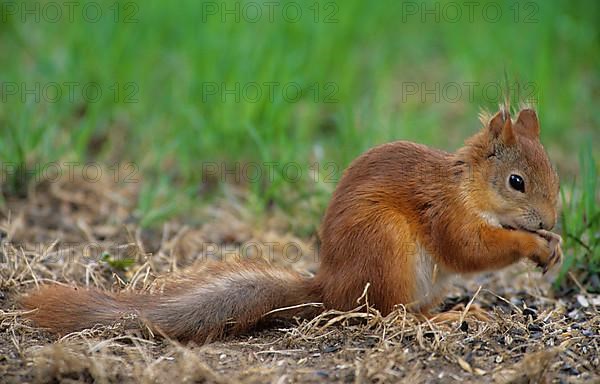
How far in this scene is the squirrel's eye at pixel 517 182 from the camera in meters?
3.99

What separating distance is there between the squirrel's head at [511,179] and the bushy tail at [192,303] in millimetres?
820

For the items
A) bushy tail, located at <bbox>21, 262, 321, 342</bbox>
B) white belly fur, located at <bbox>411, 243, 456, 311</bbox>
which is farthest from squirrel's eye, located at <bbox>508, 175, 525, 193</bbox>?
bushy tail, located at <bbox>21, 262, 321, 342</bbox>

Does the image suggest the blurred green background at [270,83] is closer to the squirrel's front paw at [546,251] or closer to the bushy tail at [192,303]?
the squirrel's front paw at [546,251]

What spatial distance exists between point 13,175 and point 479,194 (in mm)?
2663

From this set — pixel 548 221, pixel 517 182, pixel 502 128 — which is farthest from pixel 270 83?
pixel 548 221

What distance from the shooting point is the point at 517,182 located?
157 inches

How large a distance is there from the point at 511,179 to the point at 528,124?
34 cm

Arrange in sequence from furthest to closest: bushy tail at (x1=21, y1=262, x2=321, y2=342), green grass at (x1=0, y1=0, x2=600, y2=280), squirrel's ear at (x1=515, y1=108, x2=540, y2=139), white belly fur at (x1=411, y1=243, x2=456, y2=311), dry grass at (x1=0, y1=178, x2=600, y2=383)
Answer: green grass at (x1=0, y1=0, x2=600, y2=280) < squirrel's ear at (x1=515, y1=108, x2=540, y2=139) < white belly fur at (x1=411, y1=243, x2=456, y2=311) < bushy tail at (x1=21, y1=262, x2=321, y2=342) < dry grass at (x1=0, y1=178, x2=600, y2=383)

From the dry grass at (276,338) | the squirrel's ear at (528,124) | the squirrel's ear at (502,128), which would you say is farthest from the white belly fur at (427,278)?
the squirrel's ear at (528,124)

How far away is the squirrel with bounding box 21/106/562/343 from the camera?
3740 mm

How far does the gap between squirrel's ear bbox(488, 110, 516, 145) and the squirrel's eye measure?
0.15 m

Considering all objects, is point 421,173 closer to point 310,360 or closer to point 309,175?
point 310,360

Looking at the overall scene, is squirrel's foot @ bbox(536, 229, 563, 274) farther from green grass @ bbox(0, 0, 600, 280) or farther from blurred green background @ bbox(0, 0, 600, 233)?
blurred green background @ bbox(0, 0, 600, 233)

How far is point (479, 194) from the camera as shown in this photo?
4.04 meters
